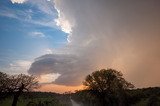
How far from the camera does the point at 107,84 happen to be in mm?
102000

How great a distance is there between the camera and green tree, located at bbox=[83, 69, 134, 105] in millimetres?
96812

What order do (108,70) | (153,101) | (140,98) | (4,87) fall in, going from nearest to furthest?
1. (153,101)
2. (4,87)
3. (140,98)
4. (108,70)

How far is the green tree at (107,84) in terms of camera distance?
96812 mm

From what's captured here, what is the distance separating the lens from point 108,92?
10062 centimetres

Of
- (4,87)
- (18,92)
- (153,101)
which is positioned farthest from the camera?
(4,87)

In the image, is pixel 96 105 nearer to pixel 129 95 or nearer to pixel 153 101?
pixel 129 95

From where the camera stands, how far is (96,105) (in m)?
104

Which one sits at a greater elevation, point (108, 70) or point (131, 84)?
point (108, 70)

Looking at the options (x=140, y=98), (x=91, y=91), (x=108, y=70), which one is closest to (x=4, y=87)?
(x=91, y=91)

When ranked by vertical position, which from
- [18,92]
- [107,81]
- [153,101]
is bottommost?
[153,101]

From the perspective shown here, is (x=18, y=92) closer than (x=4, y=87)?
A: Yes

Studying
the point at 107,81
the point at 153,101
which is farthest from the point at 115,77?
the point at 153,101

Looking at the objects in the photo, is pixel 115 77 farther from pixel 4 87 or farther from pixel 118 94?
pixel 4 87

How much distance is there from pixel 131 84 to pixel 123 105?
30.9ft
